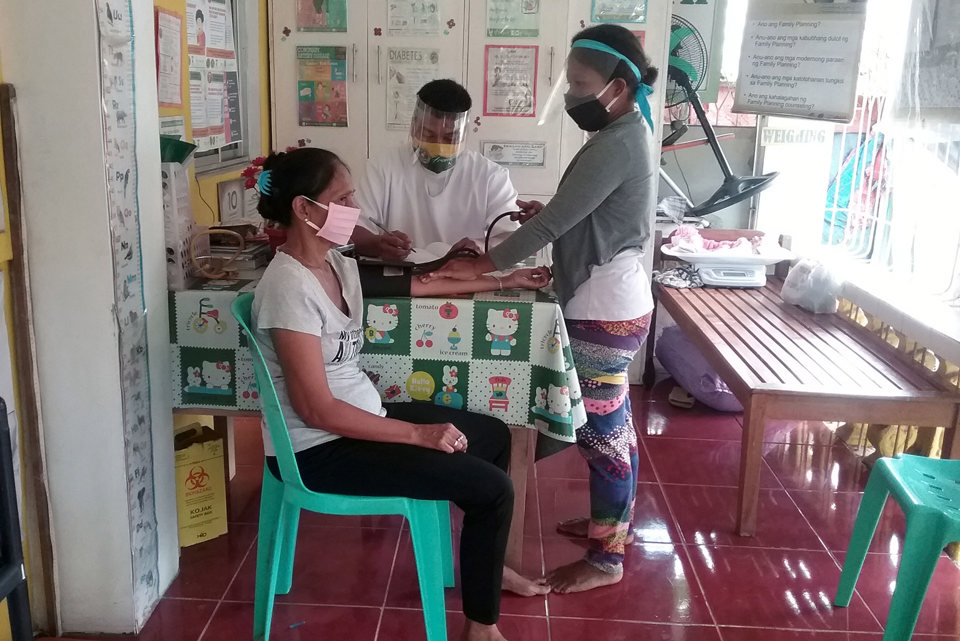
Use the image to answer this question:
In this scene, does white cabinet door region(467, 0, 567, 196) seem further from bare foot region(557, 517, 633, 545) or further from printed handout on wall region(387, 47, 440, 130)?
bare foot region(557, 517, 633, 545)

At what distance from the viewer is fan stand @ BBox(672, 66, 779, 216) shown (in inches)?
155

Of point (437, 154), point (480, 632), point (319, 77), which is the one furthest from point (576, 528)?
point (319, 77)

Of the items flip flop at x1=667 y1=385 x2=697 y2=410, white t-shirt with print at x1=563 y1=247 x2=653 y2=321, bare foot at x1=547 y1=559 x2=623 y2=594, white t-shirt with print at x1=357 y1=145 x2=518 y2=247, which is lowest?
bare foot at x1=547 y1=559 x2=623 y2=594

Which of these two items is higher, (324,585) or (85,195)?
(85,195)

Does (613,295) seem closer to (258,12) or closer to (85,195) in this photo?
(85,195)

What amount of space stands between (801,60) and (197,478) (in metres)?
3.02

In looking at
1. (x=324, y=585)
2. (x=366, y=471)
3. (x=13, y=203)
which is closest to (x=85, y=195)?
(x=13, y=203)

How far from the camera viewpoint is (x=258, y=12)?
141 inches

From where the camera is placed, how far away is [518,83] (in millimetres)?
3676

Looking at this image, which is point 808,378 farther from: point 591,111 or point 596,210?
point 591,111

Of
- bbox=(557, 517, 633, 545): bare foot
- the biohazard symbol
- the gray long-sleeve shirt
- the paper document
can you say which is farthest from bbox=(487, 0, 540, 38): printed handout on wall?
the biohazard symbol

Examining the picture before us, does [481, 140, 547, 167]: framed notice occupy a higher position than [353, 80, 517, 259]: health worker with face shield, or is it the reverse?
[481, 140, 547, 167]: framed notice

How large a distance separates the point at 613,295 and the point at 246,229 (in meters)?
1.16

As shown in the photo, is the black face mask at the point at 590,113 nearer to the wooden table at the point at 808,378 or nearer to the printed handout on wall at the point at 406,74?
the wooden table at the point at 808,378
